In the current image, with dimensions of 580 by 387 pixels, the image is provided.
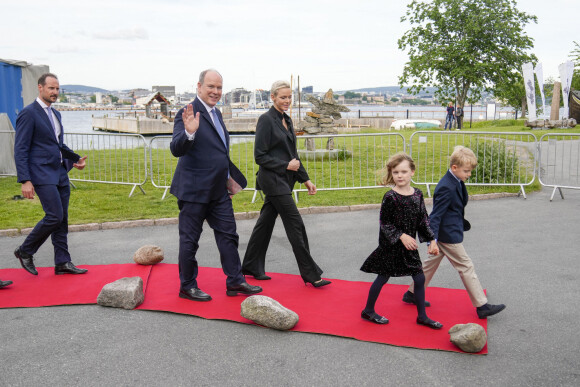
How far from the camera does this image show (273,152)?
18.6 ft

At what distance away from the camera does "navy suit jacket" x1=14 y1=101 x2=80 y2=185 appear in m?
5.68

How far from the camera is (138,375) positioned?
3744mm

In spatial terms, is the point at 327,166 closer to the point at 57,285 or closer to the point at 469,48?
the point at 57,285

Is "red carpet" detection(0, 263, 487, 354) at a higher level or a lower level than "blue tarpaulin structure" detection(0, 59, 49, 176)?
lower

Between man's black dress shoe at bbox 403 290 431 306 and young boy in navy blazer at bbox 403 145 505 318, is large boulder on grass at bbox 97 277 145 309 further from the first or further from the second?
young boy in navy blazer at bbox 403 145 505 318

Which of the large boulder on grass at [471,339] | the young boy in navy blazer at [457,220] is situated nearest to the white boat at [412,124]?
the young boy in navy blazer at [457,220]

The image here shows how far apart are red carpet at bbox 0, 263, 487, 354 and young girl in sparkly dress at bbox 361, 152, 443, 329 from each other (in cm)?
29

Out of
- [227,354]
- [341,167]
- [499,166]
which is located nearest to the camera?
[227,354]

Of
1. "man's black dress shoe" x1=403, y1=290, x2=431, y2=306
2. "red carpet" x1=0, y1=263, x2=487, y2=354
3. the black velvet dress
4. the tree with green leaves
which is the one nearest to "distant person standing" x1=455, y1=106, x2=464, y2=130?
the tree with green leaves

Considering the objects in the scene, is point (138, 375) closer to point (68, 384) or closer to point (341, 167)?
point (68, 384)

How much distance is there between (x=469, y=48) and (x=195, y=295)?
33.8 m

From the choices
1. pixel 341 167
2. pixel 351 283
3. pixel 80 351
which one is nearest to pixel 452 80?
pixel 341 167

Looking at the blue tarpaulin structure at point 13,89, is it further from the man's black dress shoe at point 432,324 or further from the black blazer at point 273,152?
the man's black dress shoe at point 432,324

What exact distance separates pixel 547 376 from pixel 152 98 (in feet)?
202
